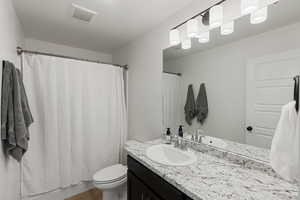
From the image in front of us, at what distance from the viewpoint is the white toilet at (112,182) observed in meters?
1.57

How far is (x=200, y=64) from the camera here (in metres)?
1.36

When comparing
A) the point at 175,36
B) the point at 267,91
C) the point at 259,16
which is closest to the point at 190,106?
the point at 267,91

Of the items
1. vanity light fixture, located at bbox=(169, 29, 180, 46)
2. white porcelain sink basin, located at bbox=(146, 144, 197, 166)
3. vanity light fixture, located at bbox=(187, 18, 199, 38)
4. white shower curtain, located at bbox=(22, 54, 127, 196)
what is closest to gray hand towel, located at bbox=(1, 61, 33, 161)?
white shower curtain, located at bbox=(22, 54, 127, 196)

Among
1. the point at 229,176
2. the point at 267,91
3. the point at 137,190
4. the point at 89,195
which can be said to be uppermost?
the point at 267,91

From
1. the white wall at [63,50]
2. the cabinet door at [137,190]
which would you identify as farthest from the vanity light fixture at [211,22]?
the white wall at [63,50]

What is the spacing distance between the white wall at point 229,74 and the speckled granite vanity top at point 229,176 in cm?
14

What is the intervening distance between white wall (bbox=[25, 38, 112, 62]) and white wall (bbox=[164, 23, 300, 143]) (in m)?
1.92

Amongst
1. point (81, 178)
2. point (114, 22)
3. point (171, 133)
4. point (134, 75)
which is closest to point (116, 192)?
point (81, 178)

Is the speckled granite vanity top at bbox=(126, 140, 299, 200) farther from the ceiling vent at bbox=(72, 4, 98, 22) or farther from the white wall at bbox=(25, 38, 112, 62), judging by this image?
the white wall at bbox=(25, 38, 112, 62)

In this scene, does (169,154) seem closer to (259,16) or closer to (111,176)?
(111,176)

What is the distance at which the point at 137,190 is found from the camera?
48.2 inches

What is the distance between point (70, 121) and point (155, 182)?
4.61ft

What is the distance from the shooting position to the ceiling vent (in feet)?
4.72

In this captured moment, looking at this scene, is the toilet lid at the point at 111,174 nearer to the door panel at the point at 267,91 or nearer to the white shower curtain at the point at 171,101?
the white shower curtain at the point at 171,101
